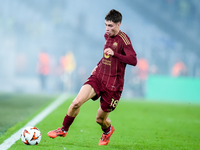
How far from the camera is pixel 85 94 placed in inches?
190

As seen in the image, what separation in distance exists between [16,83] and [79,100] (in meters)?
23.6

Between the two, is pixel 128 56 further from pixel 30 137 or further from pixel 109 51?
pixel 30 137

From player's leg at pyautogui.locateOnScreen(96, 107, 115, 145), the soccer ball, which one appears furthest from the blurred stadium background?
the soccer ball

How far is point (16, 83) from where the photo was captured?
90.5 feet

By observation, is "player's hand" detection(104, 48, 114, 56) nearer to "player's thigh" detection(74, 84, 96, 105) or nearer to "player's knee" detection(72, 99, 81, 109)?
→ "player's thigh" detection(74, 84, 96, 105)

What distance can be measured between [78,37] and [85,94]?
26009 millimetres

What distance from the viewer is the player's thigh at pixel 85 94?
4.77 meters

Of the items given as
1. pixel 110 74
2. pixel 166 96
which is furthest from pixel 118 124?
pixel 166 96

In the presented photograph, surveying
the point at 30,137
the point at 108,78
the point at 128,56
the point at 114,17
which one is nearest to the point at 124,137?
the point at 108,78

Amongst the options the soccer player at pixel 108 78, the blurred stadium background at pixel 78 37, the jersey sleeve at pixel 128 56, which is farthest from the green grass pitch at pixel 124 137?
the blurred stadium background at pixel 78 37

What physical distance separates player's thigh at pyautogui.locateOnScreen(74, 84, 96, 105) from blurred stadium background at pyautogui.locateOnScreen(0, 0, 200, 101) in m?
18.4

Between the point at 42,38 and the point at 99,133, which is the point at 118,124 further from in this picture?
the point at 42,38

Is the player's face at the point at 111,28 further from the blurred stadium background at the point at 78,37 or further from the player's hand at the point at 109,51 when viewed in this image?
the blurred stadium background at the point at 78,37

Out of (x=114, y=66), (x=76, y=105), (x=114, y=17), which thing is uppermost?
(x=114, y=17)
